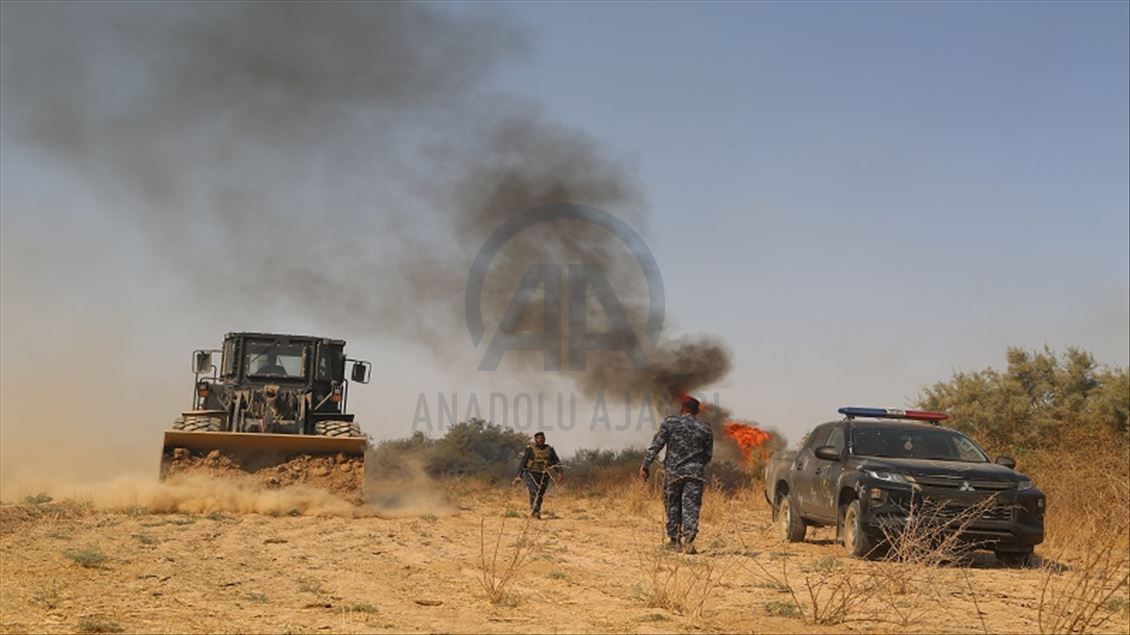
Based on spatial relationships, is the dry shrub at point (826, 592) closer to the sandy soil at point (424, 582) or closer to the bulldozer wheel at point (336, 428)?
the sandy soil at point (424, 582)

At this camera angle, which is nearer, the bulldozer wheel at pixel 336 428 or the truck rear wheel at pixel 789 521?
the truck rear wheel at pixel 789 521

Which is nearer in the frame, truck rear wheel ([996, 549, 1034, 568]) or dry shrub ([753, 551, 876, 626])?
dry shrub ([753, 551, 876, 626])

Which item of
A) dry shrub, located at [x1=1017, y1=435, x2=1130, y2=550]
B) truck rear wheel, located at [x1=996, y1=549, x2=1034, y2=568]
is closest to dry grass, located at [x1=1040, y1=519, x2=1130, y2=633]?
truck rear wheel, located at [x1=996, y1=549, x2=1034, y2=568]

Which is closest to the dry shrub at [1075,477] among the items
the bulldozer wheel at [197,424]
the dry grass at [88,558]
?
the dry grass at [88,558]

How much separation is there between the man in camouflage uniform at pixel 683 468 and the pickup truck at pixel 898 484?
167cm

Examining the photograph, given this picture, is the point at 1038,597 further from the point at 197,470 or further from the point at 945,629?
the point at 197,470

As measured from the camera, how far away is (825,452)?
44.8 feet

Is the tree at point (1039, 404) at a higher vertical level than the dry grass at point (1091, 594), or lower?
higher

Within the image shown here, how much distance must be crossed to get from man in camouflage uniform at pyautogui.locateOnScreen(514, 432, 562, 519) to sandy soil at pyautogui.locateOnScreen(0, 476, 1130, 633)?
2.09m

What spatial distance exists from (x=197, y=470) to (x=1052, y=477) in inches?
541

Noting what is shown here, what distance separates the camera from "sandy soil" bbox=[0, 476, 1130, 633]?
25.8ft

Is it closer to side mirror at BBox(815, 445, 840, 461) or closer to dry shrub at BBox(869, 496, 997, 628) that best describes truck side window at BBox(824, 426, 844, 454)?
side mirror at BBox(815, 445, 840, 461)

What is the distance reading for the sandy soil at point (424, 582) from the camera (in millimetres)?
7859

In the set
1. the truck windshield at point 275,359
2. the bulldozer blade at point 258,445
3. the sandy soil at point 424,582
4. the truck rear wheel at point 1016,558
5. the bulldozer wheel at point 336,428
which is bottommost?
the sandy soil at point 424,582
